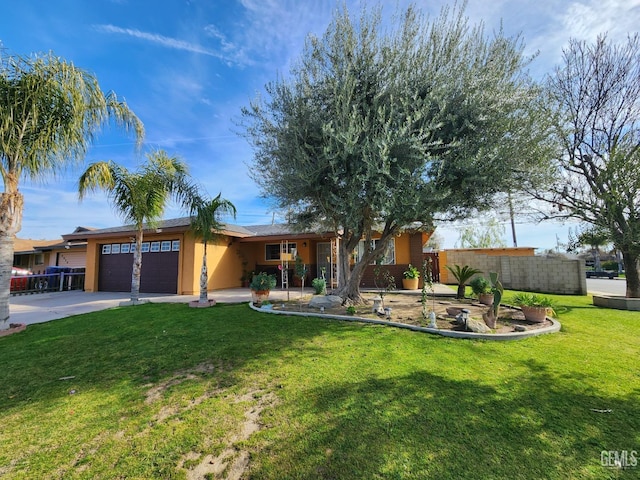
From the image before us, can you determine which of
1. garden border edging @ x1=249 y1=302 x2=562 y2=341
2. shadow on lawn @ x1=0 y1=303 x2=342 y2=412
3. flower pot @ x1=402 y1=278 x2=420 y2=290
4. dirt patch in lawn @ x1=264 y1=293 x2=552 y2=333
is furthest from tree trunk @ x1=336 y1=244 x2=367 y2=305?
flower pot @ x1=402 y1=278 x2=420 y2=290

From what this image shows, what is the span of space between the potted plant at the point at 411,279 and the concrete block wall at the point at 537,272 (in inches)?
176

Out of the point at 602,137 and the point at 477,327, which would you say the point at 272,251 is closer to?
the point at 477,327

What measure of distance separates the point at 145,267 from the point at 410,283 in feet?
41.8

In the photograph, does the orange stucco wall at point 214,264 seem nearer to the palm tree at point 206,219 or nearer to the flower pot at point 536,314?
the palm tree at point 206,219

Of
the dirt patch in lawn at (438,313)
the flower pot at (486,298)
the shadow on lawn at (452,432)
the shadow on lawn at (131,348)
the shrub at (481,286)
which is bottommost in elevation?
the shadow on lawn at (452,432)

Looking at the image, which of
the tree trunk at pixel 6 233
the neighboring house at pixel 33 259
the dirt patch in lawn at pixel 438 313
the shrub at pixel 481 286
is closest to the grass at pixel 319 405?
the dirt patch in lawn at pixel 438 313

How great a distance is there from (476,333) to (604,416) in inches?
105

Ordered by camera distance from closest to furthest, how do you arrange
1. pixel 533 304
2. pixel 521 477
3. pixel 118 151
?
pixel 521 477, pixel 533 304, pixel 118 151

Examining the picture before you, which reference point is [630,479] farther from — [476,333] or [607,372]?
[476,333]

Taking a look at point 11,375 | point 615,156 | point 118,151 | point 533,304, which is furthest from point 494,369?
point 118,151

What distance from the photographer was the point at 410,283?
13.2 metres

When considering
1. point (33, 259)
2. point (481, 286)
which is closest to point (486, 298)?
point (481, 286)

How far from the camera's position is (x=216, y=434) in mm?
2693
